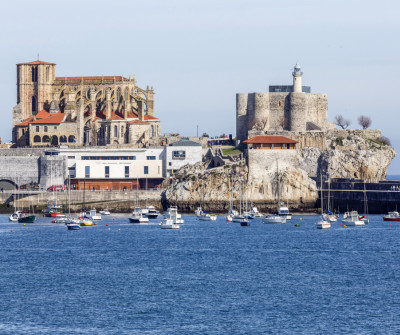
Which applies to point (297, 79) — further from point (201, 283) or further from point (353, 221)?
point (201, 283)

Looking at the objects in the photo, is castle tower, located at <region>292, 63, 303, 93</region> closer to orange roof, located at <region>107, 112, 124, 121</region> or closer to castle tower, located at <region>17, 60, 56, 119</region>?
orange roof, located at <region>107, 112, 124, 121</region>

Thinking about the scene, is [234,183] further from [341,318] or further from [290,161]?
[341,318]

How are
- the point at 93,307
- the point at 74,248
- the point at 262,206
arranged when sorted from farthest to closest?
the point at 262,206 → the point at 74,248 → the point at 93,307

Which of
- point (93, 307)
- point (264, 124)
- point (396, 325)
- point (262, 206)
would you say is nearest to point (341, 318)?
point (396, 325)

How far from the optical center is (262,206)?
113438 millimetres

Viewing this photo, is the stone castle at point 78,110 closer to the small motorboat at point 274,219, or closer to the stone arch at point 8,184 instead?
the stone arch at point 8,184

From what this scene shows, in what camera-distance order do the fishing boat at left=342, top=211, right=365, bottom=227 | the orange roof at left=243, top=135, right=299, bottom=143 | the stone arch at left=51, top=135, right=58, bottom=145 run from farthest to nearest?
the stone arch at left=51, top=135, right=58, bottom=145 < the orange roof at left=243, top=135, right=299, bottom=143 < the fishing boat at left=342, top=211, right=365, bottom=227

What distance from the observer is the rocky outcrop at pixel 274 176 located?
113m

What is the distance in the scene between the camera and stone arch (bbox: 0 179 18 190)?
420 ft

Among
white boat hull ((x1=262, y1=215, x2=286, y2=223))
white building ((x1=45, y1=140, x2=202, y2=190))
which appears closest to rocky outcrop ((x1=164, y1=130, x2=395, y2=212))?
white building ((x1=45, y1=140, x2=202, y2=190))

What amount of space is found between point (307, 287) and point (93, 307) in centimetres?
1305

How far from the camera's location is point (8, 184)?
129 metres

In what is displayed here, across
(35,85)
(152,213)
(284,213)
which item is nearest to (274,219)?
(284,213)

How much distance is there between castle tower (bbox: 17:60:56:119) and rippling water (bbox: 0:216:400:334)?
5493 cm
